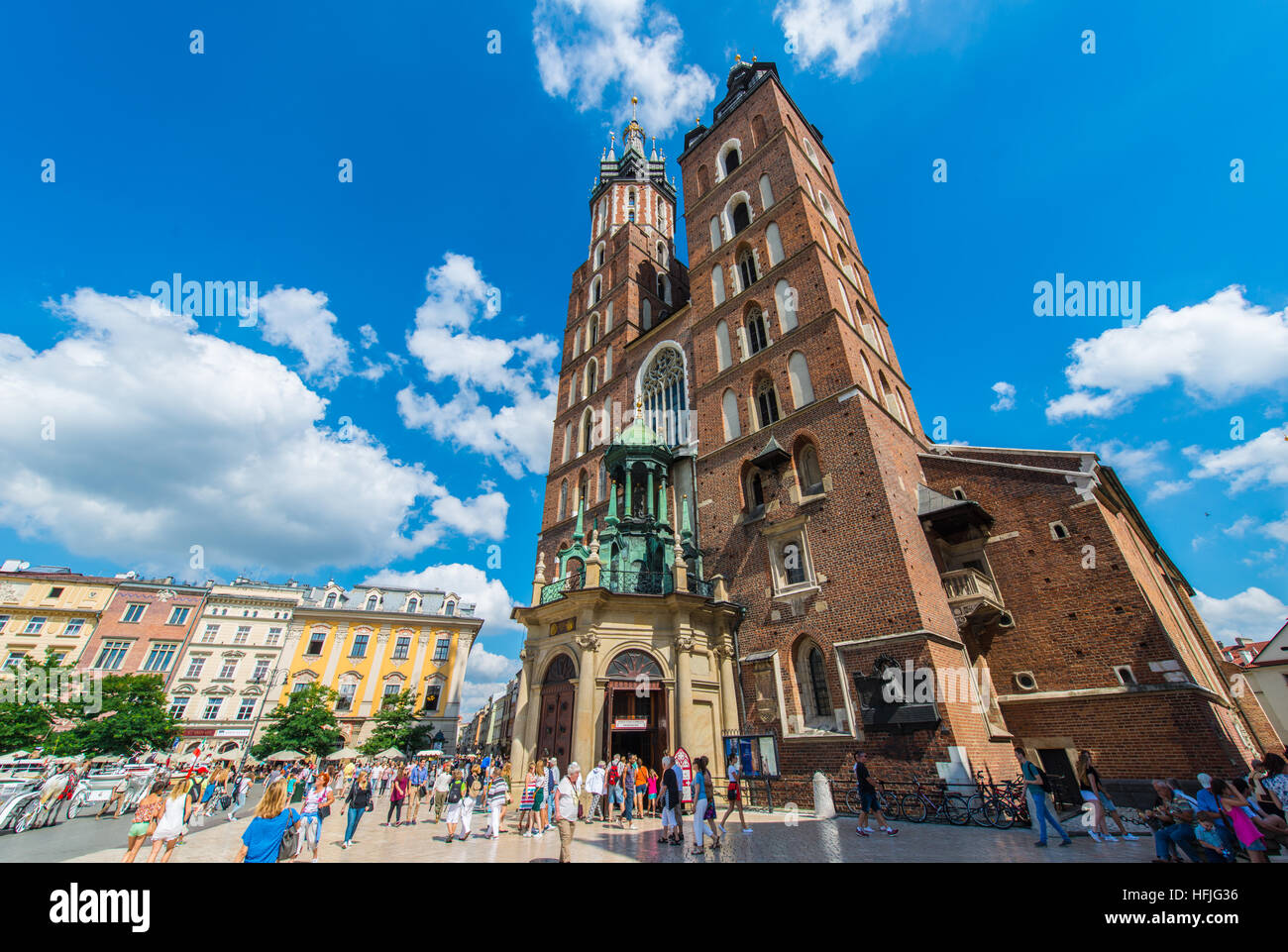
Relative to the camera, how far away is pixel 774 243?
25.0 m

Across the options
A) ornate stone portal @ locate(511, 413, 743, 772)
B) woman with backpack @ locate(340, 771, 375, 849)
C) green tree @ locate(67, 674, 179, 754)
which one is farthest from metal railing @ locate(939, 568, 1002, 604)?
green tree @ locate(67, 674, 179, 754)

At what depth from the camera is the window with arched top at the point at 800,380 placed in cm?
2057

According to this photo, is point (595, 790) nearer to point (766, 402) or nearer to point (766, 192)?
point (766, 402)

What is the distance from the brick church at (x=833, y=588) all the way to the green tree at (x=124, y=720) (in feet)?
90.8

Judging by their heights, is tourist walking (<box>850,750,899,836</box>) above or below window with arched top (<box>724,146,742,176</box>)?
below

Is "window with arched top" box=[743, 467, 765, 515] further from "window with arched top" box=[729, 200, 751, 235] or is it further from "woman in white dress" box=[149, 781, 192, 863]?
"woman in white dress" box=[149, 781, 192, 863]

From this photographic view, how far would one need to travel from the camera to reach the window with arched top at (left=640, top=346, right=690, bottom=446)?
26.0m

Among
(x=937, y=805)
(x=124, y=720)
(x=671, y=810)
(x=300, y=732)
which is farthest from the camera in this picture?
(x=300, y=732)

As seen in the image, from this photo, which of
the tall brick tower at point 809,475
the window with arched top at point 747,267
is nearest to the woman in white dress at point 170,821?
the tall brick tower at point 809,475

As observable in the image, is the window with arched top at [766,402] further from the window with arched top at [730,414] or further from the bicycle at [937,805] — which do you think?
the bicycle at [937,805]

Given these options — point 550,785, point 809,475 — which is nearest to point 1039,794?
point 550,785

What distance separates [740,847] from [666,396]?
69.9 ft

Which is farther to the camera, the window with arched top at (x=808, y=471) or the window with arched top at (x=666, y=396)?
the window with arched top at (x=666, y=396)

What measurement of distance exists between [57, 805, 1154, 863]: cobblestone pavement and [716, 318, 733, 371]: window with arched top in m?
17.5
